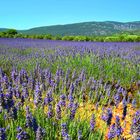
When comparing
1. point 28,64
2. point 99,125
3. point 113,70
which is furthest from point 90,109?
point 28,64

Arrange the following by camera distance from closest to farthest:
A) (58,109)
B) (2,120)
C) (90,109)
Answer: (58,109) < (2,120) < (90,109)

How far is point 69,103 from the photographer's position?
2.94 metres

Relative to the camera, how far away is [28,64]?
6465 millimetres

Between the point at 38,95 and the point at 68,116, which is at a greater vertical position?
the point at 38,95

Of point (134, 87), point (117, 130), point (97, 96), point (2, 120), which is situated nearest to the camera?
point (117, 130)

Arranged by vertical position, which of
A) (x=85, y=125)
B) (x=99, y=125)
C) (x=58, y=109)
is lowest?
(x=99, y=125)

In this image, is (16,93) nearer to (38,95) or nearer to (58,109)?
(38,95)

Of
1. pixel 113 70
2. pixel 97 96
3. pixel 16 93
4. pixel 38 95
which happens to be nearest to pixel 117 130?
pixel 38 95

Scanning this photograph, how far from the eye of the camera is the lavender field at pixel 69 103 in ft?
7.95

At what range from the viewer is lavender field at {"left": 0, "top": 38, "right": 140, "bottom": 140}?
2422mm

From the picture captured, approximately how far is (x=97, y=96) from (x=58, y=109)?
1978 millimetres

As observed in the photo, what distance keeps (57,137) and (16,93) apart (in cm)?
62

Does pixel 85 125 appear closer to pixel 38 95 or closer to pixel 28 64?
pixel 38 95

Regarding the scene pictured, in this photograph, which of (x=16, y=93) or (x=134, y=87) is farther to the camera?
(x=134, y=87)
